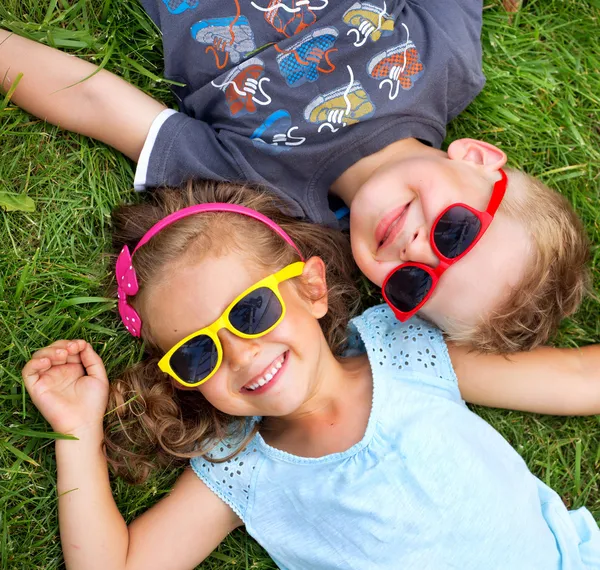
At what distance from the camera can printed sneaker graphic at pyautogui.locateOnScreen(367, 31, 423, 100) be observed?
2912 mm

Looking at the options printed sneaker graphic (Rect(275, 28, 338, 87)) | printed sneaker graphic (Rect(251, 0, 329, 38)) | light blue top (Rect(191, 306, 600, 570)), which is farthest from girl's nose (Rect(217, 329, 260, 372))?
printed sneaker graphic (Rect(251, 0, 329, 38))

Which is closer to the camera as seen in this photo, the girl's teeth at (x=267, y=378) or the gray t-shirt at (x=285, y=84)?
the girl's teeth at (x=267, y=378)

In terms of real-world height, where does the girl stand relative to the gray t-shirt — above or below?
below

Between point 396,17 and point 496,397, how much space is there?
1745 mm

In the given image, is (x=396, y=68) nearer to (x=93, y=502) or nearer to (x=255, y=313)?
(x=255, y=313)

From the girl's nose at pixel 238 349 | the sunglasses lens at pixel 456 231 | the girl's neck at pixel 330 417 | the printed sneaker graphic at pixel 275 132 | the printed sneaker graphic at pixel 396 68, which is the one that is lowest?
the girl's neck at pixel 330 417

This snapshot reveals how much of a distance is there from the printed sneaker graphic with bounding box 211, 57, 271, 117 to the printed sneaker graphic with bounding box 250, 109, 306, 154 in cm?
7

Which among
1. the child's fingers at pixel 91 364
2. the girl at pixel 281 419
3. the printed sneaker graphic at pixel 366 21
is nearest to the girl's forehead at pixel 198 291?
the girl at pixel 281 419

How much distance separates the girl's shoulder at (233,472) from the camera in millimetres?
2947

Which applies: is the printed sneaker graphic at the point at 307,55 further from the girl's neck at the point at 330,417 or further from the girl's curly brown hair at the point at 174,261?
the girl's neck at the point at 330,417

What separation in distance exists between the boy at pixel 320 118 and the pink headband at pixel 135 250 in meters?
0.23

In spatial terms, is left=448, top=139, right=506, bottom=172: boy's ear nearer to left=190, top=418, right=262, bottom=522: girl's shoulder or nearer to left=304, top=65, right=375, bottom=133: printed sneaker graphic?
left=304, top=65, right=375, bottom=133: printed sneaker graphic

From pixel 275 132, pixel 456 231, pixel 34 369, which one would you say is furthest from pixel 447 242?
pixel 34 369

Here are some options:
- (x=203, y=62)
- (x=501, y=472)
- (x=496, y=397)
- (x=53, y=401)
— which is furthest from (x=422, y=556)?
(x=203, y=62)
